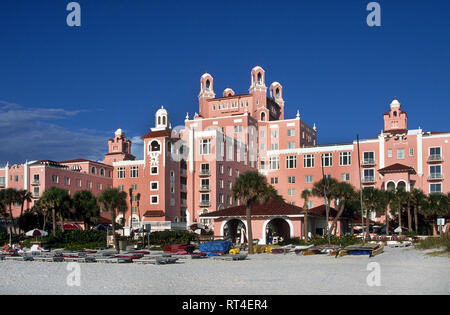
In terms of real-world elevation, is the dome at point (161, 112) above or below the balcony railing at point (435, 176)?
above

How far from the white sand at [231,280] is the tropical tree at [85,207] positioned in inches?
1719

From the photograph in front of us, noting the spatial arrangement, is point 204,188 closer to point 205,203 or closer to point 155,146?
point 205,203

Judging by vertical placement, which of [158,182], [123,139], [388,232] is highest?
[123,139]

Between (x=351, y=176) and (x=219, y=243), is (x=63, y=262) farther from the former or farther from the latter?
(x=351, y=176)

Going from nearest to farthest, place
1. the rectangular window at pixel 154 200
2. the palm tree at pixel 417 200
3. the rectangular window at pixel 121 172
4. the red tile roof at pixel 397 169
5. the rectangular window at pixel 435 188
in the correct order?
the palm tree at pixel 417 200, the red tile roof at pixel 397 169, the rectangular window at pixel 435 188, the rectangular window at pixel 154 200, the rectangular window at pixel 121 172

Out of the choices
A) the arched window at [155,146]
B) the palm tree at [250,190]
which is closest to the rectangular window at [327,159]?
the arched window at [155,146]

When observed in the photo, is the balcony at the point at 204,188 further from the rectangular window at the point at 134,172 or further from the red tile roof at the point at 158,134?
the rectangular window at the point at 134,172

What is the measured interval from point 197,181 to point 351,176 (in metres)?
22.2

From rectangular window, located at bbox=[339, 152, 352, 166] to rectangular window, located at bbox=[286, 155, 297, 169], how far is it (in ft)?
22.9

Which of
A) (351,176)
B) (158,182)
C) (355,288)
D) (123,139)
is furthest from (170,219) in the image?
(355,288)

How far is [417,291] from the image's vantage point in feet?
57.6

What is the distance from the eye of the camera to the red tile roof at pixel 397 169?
7562 centimetres
